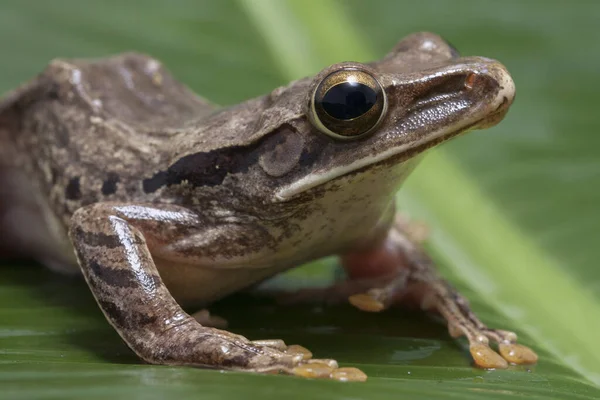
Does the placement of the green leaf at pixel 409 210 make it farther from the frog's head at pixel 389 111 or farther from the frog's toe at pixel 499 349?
the frog's head at pixel 389 111

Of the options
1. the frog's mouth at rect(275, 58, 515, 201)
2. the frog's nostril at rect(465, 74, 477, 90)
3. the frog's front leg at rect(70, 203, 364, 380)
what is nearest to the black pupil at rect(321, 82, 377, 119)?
the frog's mouth at rect(275, 58, 515, 201)

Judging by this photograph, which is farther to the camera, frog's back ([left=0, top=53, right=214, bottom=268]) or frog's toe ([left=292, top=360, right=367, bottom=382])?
frog's back ([left=0, top=53, right=214, bottom=268])

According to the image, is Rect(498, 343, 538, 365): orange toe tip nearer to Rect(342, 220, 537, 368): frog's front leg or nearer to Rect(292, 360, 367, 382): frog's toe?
Rect(342, 220, 537, 368): frog's front leg

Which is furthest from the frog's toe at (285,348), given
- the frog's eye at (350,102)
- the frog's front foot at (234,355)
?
the frog's eye at (350,102)

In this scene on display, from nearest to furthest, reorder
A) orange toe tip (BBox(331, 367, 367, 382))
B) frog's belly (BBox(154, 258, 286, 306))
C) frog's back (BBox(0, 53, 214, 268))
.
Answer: orange toe tip (BBox(331, 367, 367, 382)) → frog's belly (BBox(154, 258, 286, 306)) → frog's back (BBox(0, 53, 214, 268))

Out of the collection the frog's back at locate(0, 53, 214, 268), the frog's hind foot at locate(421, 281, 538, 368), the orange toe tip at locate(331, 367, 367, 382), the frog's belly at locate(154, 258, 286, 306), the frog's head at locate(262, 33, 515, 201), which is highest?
the frog's back at locate(0, 53, 214, 268)

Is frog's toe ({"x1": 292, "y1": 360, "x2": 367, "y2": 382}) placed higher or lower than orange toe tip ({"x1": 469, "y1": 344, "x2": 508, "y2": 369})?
lower

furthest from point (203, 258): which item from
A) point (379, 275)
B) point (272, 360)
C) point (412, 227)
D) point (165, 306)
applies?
point (412, 227)
